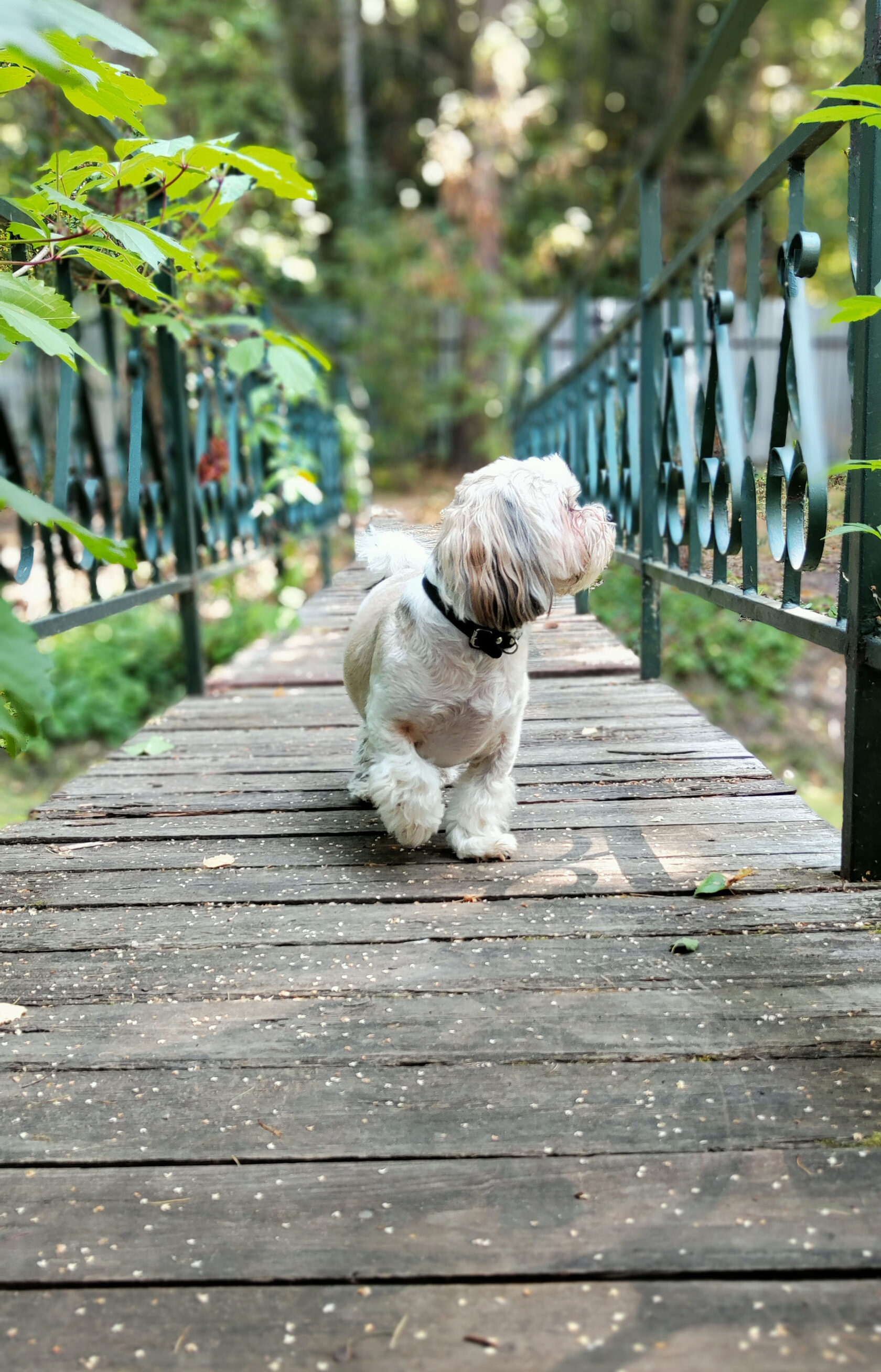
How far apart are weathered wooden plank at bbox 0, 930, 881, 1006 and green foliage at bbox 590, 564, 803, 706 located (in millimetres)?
4734

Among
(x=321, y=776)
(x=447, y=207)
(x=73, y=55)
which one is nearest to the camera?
(x=73, y=55)

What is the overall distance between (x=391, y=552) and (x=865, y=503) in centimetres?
129

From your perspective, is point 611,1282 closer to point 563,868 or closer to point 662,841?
point 563,868

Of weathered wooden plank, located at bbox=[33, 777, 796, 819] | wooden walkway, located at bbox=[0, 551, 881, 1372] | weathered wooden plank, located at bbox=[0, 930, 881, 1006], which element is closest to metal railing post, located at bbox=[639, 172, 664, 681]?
weathered wooden plank, located at bbox=[33, 777, 796, 819]

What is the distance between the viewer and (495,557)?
2.00m

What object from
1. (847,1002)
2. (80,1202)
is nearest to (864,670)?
(847,1002)

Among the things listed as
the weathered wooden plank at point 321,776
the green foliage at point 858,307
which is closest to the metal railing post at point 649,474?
the weathered wooden plank at point 321,776

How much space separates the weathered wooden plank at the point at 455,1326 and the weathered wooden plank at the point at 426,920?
0.80 m

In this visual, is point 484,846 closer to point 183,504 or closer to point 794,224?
point 794,224

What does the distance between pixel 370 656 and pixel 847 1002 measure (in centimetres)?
142

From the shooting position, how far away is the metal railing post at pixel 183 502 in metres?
3.71

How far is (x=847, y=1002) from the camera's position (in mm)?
1461

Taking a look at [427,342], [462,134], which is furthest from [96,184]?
[462,134]

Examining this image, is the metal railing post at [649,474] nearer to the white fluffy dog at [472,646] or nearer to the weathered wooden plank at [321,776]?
the weathered wooden plank at [321,776]
